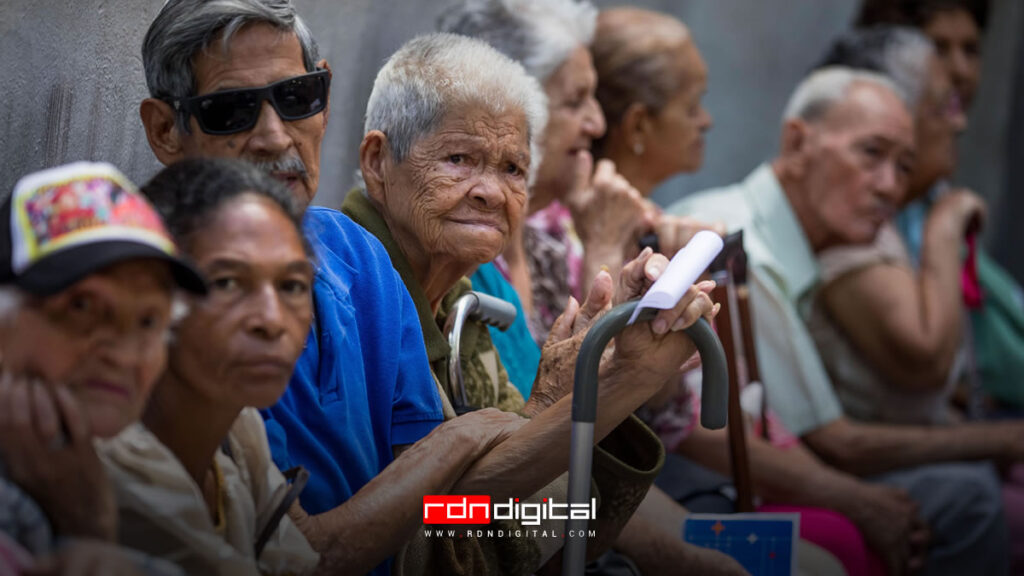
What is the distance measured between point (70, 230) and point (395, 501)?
2.21 feet

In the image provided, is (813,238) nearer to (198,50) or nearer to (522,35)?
(522,35)

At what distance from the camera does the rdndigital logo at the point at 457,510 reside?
1.75 meters

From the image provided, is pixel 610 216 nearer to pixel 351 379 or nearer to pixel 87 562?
pixel 351 379

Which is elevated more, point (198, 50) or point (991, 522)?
point (198, 50)

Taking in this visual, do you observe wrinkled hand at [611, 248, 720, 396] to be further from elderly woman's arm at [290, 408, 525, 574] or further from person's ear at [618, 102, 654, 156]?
person's ear at [618, 102, 654, 156]

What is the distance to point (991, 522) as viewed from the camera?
11.7 feet

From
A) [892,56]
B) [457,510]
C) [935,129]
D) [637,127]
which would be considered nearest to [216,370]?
[457,510]

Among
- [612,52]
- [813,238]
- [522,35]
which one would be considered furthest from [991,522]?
[522,35]

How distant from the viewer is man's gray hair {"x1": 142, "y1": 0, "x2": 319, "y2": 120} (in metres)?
1.82

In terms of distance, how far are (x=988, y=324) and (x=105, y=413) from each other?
4.18 m

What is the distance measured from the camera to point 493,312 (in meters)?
2.19

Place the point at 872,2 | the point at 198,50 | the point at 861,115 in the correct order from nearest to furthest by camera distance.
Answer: the point at 198,50, the point at 861,115, the point at 872,2

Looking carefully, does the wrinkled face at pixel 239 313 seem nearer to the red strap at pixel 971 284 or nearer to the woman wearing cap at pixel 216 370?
the woman wearing cap at pixel 216 370

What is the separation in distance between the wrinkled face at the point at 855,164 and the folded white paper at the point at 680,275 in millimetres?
2171
